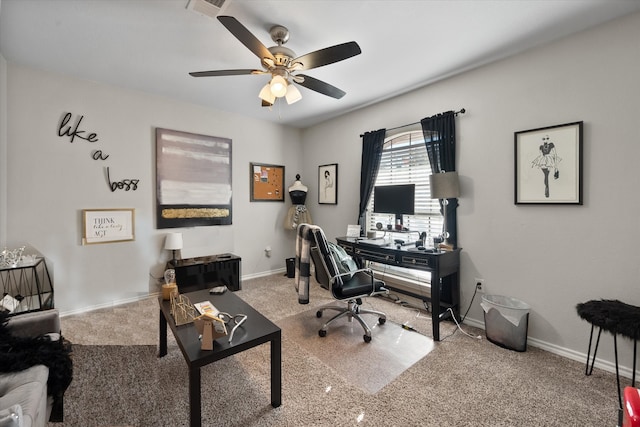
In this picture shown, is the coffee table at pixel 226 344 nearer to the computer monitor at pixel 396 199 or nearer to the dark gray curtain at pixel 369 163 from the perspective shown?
the computer monitor at pixel 396 199

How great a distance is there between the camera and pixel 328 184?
175 inches

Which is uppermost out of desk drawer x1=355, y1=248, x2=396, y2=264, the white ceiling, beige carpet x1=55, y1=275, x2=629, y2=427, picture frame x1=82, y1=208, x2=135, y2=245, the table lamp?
→ the white ceiling

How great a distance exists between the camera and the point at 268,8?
1889mm

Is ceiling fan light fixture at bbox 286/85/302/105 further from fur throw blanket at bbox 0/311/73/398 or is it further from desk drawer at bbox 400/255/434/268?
fur throw blanket at bbox 0/311/73/398

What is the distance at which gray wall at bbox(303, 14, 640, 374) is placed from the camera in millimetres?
1962

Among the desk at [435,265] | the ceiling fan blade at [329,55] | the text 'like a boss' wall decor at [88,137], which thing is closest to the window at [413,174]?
the desk at [435,265]

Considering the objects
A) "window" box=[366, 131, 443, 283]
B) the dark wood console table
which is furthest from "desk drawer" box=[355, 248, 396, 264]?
the dark wood console table

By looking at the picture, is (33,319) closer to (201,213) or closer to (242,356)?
(242,356)

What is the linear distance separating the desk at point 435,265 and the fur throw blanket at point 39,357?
8.24 ft

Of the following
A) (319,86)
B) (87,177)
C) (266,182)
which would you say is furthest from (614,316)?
(87,177)

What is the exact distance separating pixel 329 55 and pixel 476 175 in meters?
1.88

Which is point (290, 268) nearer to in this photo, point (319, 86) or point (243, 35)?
point (319, 86)

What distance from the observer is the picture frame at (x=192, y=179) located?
11.6 ft

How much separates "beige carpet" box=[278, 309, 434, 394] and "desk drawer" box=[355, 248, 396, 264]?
0.65m
